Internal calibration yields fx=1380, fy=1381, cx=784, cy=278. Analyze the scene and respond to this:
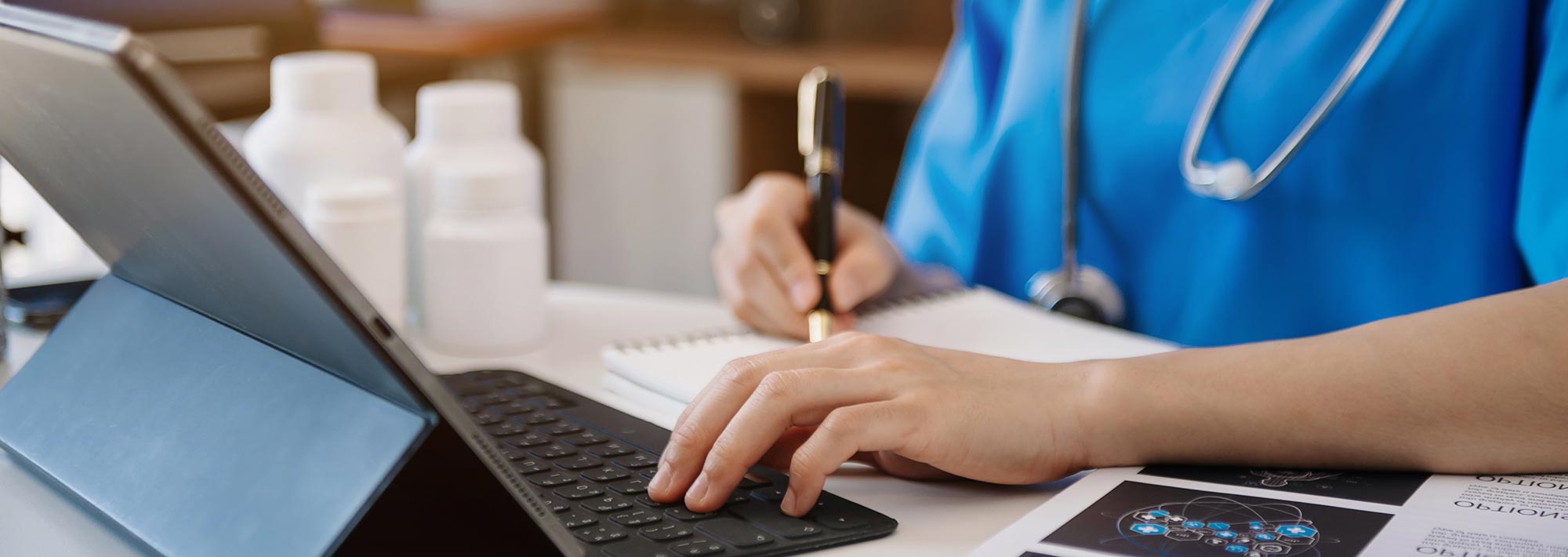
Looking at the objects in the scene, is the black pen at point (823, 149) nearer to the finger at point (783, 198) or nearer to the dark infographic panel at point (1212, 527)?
the finger at point (783, 198)

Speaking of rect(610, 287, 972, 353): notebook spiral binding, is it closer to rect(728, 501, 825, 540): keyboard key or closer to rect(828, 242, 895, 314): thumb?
rect(828, 242, 895, 314): thumb

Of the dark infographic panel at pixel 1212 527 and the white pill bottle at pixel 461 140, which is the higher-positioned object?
the white pill bottle at pixel 461 140

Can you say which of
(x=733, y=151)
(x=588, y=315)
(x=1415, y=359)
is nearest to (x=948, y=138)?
(x=588, y=315)

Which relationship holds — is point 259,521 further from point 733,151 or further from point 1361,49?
point 733,151

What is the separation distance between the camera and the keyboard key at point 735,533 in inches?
21.5

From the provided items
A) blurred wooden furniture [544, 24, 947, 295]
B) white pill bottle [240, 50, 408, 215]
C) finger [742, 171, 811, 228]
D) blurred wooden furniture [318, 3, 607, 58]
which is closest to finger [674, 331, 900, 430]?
finger [742, 171, 811, 228]

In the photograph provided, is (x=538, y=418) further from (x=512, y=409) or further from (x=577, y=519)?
(x=577, y=519)

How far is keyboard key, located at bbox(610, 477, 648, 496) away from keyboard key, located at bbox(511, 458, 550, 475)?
39mm

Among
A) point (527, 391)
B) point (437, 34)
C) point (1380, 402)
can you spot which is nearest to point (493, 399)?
point (527, 391)

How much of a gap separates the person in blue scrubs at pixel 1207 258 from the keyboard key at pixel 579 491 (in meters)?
0.03

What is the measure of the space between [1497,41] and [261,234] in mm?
798

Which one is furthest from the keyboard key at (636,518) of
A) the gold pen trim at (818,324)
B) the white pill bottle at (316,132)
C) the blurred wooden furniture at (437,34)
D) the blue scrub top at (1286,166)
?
the blurred wooden furniture at (437,34)

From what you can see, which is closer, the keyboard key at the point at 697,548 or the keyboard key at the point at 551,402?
the keyboard key at the point at 697,548

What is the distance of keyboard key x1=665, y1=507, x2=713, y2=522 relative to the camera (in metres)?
0.57
